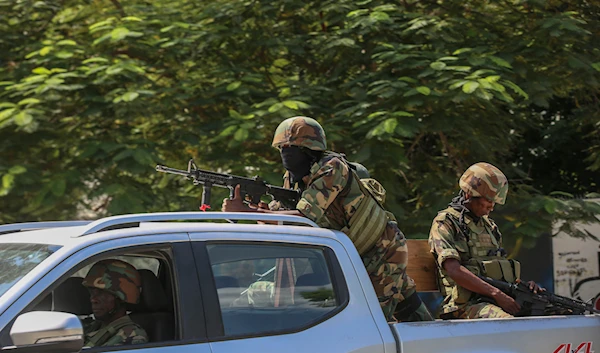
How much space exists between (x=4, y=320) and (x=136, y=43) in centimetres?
612

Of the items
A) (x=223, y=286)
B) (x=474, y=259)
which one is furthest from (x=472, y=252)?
(x=223, y=286)

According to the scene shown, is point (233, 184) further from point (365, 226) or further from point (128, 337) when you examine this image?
point (128, 337)

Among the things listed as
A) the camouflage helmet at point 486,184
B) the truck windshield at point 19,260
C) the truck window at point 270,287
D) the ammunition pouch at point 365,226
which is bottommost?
the camouflage helmet at point 486,184

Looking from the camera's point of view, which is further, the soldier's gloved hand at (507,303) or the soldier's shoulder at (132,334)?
the soldier's gloved hand at (507,303)

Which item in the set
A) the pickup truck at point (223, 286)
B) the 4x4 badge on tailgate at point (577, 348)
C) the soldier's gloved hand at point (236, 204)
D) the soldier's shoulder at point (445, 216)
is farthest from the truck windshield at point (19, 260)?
the soldier's shoulder at point (445, 216)

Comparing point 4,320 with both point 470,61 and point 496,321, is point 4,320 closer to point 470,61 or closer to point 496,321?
point 496,321

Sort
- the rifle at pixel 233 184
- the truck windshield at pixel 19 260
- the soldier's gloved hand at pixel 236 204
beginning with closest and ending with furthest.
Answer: the truck windshield at pixel 19 260, the soldier's gloved hand at pixel 236 204, the rifle at pixel 233 184

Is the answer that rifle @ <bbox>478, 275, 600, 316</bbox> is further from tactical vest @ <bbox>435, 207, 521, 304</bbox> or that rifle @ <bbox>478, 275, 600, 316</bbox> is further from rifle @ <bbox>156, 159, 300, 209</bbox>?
rifle @ <bbox>156, 159, 300, 209</bbox>

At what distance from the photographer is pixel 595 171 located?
1121 centimetres

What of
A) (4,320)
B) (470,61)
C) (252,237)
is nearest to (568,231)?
(470,61)

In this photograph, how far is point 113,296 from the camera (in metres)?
3.22

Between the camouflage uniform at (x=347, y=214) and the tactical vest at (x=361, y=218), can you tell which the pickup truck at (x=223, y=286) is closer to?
the camouflage uniform at (x=347, y=214)

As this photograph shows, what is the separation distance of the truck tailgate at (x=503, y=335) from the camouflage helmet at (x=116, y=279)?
1089 millimetres

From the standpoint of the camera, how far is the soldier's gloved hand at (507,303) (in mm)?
4863
